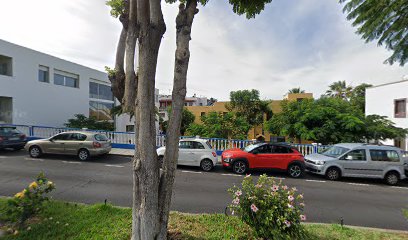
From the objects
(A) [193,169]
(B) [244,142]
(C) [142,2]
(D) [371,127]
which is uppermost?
(C) [142,2]

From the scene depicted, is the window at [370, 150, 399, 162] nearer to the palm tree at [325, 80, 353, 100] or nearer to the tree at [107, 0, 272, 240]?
the tree at [107, 0, 272, 240]

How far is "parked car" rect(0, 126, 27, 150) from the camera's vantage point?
9980 mm

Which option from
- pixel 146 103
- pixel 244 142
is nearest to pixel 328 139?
pixel 244 142

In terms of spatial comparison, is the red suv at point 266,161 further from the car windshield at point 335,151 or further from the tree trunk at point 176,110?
the tree trunk at point 176,110

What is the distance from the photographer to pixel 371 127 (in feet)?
45.1

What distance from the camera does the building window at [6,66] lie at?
571 inches

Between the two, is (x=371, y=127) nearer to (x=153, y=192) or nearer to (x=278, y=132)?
(x=278, y=132)

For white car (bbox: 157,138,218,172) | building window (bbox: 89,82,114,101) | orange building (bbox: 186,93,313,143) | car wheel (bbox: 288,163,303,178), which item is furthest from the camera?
orange building (bbox: 186,93,313,143)

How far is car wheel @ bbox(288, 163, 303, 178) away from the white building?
1271cm

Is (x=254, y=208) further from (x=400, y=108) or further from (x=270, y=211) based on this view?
(x=400, y=108)

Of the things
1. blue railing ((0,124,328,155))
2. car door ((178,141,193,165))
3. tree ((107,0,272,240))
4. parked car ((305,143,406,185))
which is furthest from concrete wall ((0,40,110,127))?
parked car ((305,143,406,185))

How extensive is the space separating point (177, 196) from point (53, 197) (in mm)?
3192

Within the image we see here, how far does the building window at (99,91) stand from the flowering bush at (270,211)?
922 inches

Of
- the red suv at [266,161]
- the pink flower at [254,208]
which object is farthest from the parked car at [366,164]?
the pink flower at [254,208]
